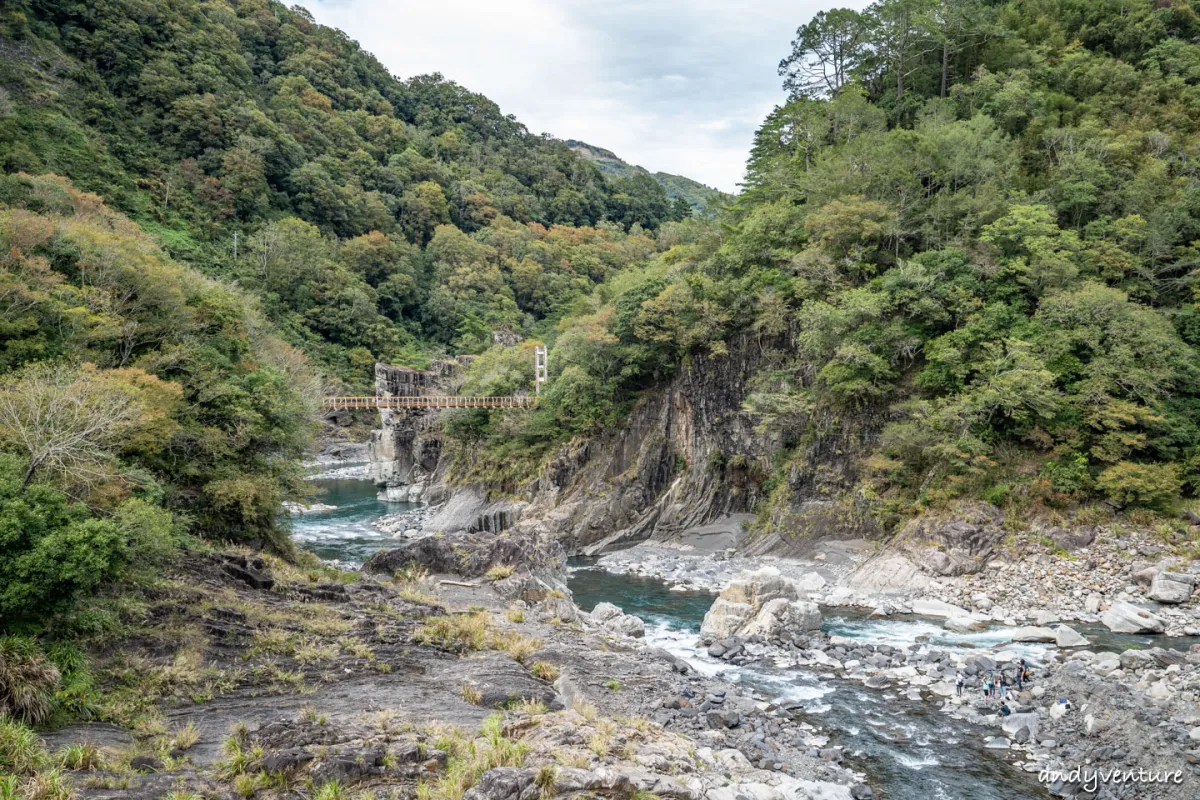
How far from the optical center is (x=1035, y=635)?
1803cm

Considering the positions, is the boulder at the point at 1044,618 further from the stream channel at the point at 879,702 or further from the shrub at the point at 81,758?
the shrub at the point at 81,758

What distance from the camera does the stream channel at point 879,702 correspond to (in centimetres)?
1136

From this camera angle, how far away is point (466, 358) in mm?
61625

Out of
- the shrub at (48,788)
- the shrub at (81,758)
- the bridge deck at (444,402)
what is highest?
the bridge deck at (444,402)

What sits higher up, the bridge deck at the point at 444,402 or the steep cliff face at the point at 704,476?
the bridge deck at the point at 444,402

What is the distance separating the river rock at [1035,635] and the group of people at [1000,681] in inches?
→ 123

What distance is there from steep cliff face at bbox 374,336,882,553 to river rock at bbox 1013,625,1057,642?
353 inches

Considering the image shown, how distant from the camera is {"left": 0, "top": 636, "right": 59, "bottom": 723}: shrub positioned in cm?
880

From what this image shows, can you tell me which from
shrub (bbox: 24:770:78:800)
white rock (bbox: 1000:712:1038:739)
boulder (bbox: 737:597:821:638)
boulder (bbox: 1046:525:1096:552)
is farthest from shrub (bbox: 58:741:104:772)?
boulder (bbox: 1046:525:1096:552)

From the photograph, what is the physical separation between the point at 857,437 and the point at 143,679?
26792 mm

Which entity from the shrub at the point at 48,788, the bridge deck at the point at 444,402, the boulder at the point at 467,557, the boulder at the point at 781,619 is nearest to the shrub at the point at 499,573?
the boulder at the point at 467,557

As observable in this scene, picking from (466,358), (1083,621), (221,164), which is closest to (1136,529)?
(1083,621)

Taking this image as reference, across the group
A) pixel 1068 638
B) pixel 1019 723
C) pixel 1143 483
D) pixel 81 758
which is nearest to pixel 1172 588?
pixel 1143 483

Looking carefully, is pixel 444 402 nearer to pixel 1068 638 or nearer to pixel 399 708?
pixel 399 708
